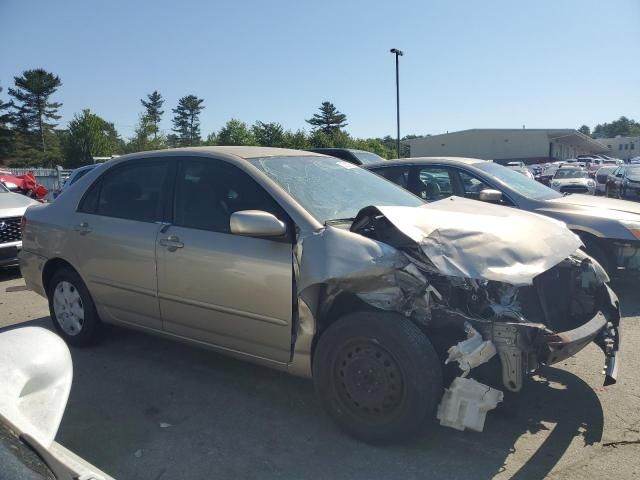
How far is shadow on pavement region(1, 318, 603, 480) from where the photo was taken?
9.38 feet

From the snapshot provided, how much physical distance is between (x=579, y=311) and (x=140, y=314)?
315cm

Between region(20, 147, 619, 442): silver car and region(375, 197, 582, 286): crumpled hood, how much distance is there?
0.4 inches

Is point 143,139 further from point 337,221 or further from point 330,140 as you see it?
point 337,221

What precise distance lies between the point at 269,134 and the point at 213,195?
130 ft

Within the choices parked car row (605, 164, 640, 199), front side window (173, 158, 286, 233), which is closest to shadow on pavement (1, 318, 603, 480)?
front side window (173, 158, 286, 233)

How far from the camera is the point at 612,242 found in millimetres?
5680

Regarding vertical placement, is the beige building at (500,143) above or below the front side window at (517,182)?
above

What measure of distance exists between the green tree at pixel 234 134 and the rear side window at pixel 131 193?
133 ft

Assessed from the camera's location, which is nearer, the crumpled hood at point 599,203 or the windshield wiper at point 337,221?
the windshield wiper at point 337,221

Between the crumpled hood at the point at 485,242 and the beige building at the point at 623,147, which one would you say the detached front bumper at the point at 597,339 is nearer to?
the crumpled hood at the point at 485,242

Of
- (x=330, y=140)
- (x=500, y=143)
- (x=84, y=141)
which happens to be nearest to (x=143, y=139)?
(x=84, y=141)

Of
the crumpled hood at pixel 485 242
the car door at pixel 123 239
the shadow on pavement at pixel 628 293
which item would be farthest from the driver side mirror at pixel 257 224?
the shadow on pavement at pixel 628 293

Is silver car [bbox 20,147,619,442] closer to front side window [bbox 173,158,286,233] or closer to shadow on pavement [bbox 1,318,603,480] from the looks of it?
front side window [bbox 173,158,286,233]

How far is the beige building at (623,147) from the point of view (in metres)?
81.1
